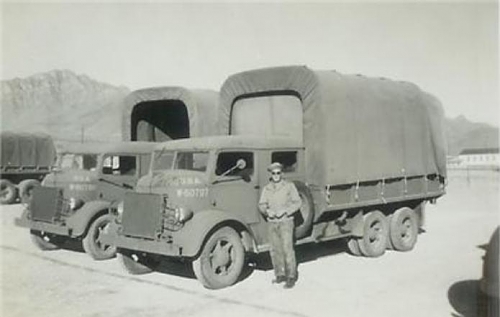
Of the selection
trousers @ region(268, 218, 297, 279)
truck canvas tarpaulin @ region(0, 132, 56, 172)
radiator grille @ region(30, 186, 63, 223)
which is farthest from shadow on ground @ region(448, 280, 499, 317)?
truck canvas tarpaulin @ region(0, 132, 56, 172)

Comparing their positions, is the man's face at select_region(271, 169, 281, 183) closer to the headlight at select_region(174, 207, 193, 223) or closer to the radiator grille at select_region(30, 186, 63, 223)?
the headlight at select_region(174, 207, 193, 223)

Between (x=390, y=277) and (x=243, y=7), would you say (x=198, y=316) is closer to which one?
(x=390, y=277)

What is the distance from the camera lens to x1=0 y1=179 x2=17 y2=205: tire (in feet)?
58.0

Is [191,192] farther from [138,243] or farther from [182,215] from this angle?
[138,243]

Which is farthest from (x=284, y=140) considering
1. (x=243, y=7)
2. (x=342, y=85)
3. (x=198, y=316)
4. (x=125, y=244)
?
(x=198, y=316)

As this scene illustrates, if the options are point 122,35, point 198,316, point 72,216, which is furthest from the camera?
point 72,216

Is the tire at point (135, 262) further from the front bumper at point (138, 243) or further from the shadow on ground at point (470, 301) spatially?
the shadow on ground at point (470, 301)

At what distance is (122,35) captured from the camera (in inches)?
309

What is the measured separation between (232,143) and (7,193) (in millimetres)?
12521

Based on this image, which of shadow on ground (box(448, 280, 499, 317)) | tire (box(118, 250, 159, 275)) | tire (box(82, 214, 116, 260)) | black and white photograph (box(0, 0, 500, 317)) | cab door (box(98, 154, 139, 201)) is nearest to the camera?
shadow on ground (box(448, 280, 499, 317))

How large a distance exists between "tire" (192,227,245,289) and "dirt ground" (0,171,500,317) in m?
0.13

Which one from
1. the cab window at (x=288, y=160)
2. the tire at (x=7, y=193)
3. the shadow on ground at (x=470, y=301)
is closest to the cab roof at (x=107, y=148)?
the cab window at (x=288, y=160)

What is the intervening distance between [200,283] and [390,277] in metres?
2.21

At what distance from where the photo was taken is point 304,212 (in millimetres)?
7457
